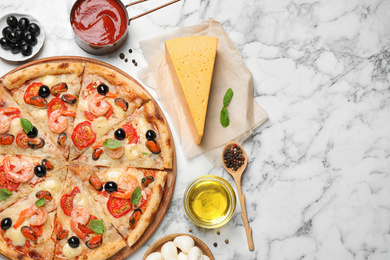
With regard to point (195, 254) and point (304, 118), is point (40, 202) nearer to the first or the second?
point (195, 254)

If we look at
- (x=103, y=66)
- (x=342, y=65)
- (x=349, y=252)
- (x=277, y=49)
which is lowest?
(x=349, y=252)

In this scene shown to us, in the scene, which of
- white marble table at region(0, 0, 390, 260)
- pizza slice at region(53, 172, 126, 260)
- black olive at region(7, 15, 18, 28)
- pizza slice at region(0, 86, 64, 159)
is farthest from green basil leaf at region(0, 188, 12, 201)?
black olive at region(7, 15, 18, 28)

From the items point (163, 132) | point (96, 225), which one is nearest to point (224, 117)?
point (163, 132)

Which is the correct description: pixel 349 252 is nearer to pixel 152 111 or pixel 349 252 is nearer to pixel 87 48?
A: pixel 152 111

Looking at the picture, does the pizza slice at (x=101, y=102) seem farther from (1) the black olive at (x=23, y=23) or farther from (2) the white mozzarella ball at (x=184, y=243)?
(2) the white mozzarella ball at (x=184, y=243)

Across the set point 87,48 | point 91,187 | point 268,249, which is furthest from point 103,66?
point 268,249
